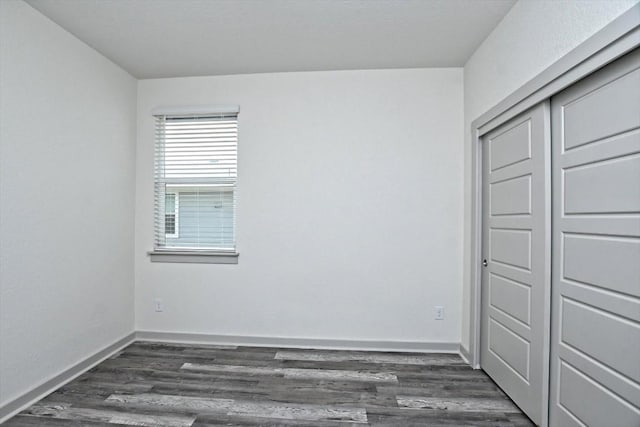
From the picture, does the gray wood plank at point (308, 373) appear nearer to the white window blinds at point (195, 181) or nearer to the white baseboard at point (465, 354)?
the white baseboard at point (465, 354)

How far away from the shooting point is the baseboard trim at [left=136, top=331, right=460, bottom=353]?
10.1 feet

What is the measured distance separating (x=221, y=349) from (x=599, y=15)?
3.51 m

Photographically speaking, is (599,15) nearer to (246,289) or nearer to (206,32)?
(206,32)

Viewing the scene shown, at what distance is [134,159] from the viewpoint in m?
3.31

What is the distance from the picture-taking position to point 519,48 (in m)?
2.12

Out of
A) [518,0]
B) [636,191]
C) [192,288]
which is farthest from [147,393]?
[518,0]

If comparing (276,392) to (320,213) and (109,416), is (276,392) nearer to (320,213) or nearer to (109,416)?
(109,416)

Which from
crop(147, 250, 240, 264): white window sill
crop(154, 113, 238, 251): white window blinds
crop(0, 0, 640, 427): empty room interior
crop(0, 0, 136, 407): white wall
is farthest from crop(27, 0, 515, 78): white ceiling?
crop(147, 250, 240, 264): white window sill

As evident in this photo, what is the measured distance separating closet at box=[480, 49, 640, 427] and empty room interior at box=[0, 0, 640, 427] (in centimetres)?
1

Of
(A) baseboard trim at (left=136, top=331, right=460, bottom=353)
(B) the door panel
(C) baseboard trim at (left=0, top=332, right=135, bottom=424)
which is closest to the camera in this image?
(B) the door panel

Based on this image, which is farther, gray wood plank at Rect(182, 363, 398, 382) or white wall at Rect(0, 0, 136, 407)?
gray wood plank at Rect(182, 363, 398, 382)

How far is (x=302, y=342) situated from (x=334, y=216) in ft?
4.14

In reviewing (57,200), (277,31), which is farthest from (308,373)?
(277,31)

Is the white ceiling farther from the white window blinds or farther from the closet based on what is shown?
the closet
